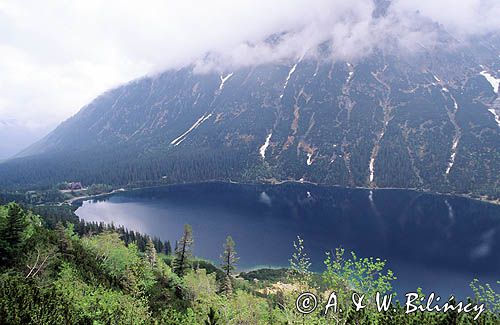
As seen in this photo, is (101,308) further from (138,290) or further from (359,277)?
(359,277)

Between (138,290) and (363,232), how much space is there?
121 meters

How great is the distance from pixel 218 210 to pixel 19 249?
14213cm

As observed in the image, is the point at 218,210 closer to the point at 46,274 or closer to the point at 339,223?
the point at 339,223

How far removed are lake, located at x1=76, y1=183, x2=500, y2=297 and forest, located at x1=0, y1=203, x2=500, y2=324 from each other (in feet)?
161

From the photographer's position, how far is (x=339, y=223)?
523 ft

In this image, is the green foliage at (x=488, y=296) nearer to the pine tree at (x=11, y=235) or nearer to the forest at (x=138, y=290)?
the forest at (x=138, y=290)

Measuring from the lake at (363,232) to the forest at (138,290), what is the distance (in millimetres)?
49051

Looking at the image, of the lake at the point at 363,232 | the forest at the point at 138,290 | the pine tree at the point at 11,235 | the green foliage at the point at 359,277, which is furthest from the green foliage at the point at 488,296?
the lake at the point at 363,232

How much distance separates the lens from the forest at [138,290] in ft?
69.0

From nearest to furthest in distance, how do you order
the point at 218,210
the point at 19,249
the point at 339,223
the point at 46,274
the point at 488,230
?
the point at 46,274 → the point at 19,249 → the point at 488,230 → the point at 339,223 → the point at 218,210

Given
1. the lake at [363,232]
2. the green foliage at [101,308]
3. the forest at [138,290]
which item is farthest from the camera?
the lake at [363,232]

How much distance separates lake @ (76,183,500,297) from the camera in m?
110

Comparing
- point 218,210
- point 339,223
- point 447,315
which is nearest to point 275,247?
point 339,223

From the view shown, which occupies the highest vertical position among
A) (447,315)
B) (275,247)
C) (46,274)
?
(447,315)
